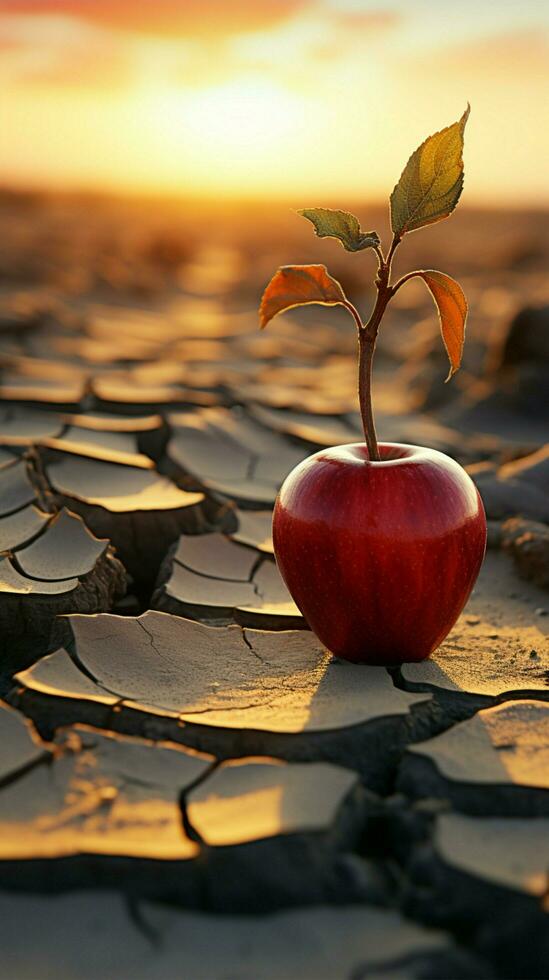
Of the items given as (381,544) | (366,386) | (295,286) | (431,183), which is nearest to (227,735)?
(381,544)

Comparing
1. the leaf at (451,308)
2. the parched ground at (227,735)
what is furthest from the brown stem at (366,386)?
the parched ground at (227,735)

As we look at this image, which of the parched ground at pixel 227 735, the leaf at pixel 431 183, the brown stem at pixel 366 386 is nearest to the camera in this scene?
the parched ground at pixel 227 735

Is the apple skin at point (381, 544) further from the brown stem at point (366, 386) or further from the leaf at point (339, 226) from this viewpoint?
the leaf at point (339, 226)

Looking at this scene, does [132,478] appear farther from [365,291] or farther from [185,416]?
[365,291]

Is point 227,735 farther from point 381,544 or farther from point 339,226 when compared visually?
point 339,226

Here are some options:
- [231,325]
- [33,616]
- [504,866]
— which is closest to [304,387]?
[231,325]

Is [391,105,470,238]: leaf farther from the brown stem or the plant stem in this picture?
the brown stem
